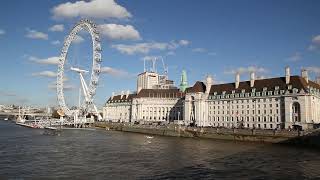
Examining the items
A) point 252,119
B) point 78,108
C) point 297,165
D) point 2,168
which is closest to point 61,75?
point 78,108

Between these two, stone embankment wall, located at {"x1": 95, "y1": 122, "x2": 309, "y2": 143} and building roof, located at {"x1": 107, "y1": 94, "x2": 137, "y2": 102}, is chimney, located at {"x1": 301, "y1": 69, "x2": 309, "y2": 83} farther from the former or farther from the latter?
building roof, located at {"x1": 107, "y1": 94, "x2": 137, "y2": 102}

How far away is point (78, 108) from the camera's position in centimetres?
14188

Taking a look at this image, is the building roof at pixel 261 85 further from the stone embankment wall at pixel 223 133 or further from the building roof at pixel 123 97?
the building roof at pixel 123 97

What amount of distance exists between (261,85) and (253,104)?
5.92 m

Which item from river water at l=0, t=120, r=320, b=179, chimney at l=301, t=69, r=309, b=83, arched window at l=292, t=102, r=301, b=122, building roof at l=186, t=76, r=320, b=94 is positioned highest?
chimney at l=301, t=69, r=309, b=83

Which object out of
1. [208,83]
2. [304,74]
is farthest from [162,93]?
[304,74]

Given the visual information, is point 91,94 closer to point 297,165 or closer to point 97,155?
point 97,155

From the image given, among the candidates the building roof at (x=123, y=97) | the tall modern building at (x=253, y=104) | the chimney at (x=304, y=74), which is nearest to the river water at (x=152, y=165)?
the tall modern building at (x=253, y=104)

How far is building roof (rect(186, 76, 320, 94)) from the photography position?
92875 millimetres

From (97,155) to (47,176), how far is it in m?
15.7

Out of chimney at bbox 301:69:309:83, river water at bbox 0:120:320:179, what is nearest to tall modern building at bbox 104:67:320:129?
chimney at bbox 301:69:309:83

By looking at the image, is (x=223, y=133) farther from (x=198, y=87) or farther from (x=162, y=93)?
(x=162, y=93)

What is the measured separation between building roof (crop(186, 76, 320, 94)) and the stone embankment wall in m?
21.1

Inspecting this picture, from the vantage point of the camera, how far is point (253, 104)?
10400cm
